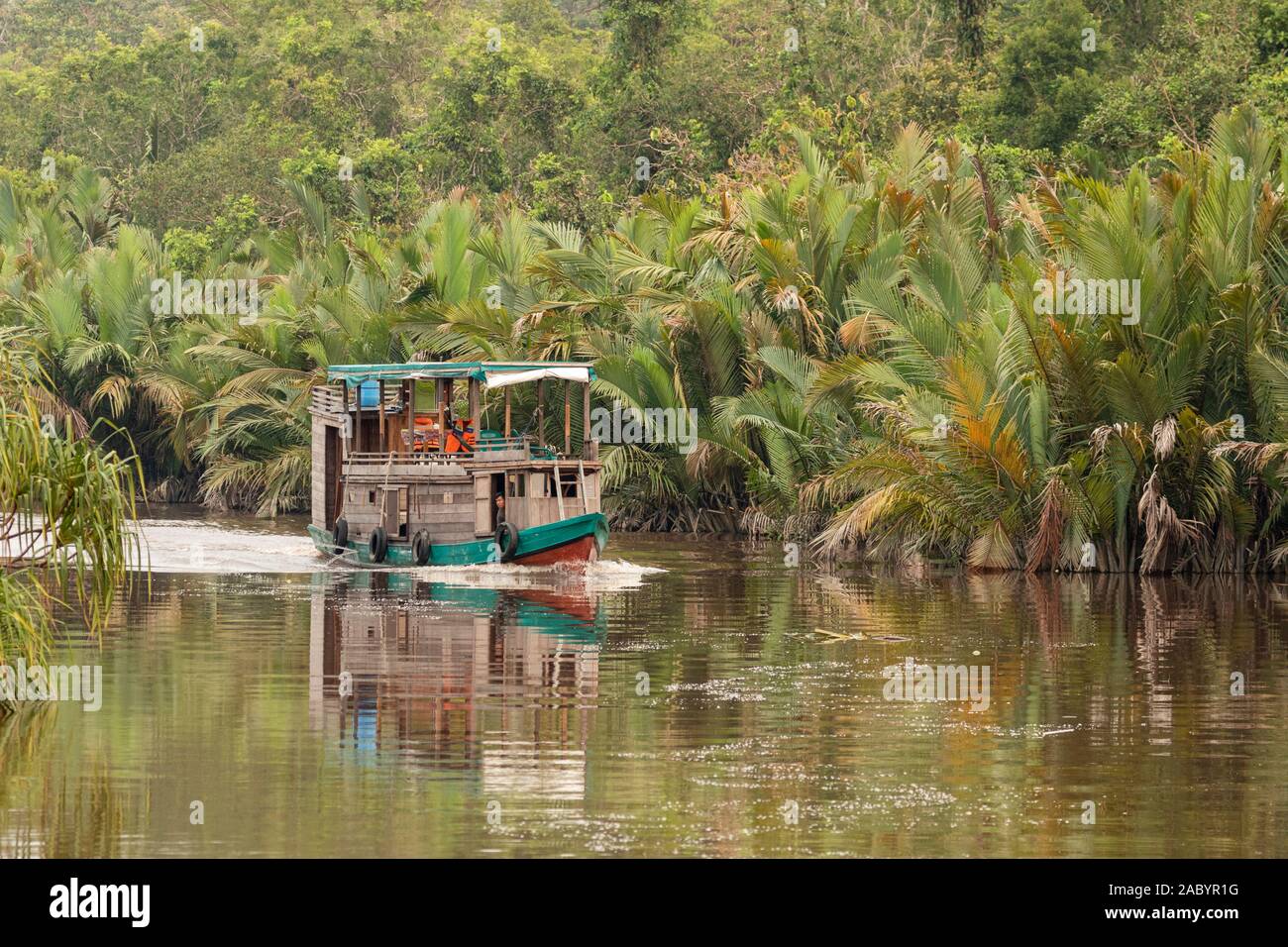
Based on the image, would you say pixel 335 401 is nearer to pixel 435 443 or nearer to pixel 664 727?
pixel 435 443

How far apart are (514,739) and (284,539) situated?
22940 mm

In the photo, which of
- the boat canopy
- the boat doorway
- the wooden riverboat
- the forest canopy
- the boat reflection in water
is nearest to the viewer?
the boat reflection in water

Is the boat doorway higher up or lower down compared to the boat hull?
higher up

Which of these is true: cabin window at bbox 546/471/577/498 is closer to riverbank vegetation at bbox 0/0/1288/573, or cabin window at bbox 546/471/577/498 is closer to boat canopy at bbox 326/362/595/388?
boat canopy at bbox 326/362/595/388

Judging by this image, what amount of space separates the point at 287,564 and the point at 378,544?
5.92ft

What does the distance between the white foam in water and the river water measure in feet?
5.80

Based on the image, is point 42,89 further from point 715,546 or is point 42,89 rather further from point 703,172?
point 715,546

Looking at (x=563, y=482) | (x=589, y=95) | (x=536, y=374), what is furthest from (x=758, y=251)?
(x=589, y=95)

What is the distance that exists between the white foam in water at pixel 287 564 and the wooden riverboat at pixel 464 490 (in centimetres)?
36

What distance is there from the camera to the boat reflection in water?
51.5 ft

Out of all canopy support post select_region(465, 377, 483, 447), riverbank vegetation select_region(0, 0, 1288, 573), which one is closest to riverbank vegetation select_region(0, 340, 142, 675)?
riverbank vegetation select_region(0, 0, 1288, 573)

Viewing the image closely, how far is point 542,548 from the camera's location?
32.7 meters
